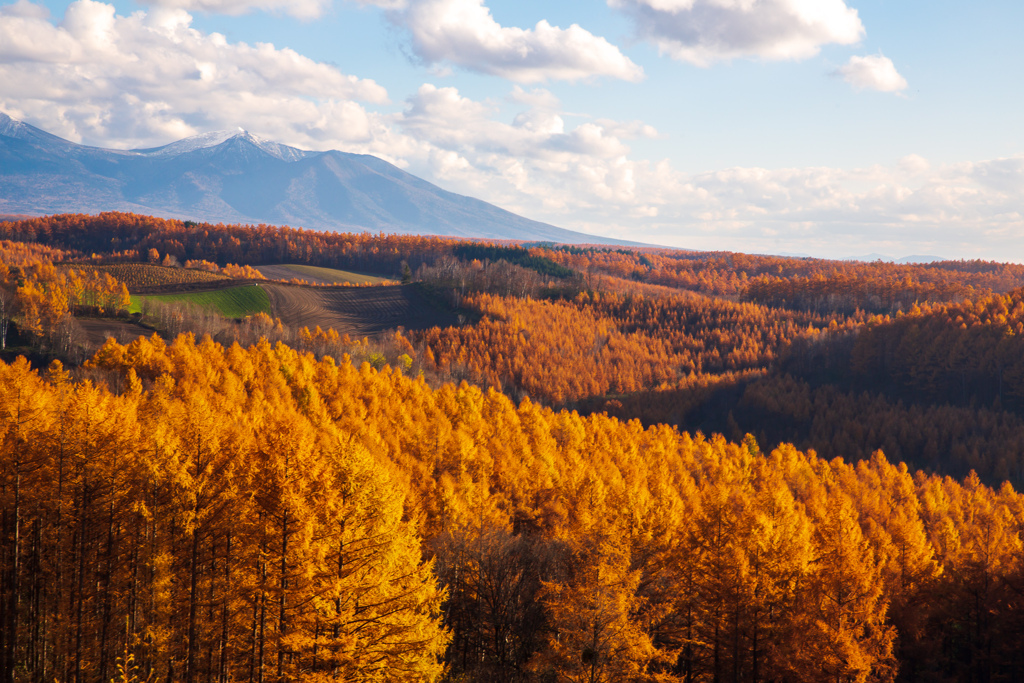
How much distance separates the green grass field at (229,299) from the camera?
16443cm

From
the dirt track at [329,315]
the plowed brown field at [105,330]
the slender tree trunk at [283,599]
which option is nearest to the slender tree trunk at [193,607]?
the slender tree trunk at [283,599]

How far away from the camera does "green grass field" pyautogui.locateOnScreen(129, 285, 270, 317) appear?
164425 millimetres

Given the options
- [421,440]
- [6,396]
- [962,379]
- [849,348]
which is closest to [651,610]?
[421,440]

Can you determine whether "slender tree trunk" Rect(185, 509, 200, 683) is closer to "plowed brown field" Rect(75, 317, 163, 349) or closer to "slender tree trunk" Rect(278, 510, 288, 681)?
"slender tree trunk" Rect(278, 510, 288, 681)

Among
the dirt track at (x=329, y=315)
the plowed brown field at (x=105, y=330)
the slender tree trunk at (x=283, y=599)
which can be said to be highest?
the slender tree trunk at (x=283, y=599)

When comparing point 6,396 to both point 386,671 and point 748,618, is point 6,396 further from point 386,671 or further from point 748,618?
point 748,618

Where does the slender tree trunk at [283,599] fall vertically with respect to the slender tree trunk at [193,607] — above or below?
above

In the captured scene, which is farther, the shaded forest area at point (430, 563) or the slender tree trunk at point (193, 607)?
the slender tree trunk at point (193, 607)

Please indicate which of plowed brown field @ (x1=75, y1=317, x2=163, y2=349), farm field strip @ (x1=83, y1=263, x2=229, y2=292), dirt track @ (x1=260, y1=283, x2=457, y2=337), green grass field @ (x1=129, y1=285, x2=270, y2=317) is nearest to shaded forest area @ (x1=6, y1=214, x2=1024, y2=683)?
plowed brown field @ (x1=75, y1=317, x2=163, y2=349)

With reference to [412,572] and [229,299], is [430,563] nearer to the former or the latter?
[412,572]

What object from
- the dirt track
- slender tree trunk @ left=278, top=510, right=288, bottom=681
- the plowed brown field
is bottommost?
the plowed brown field

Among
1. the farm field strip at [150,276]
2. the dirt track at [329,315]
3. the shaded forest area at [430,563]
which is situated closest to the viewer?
the shaded forest area at [430,563]

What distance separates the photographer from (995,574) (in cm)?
4912

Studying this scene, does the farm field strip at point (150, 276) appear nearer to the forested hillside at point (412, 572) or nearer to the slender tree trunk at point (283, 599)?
the forested hillside at point (412, 572)
